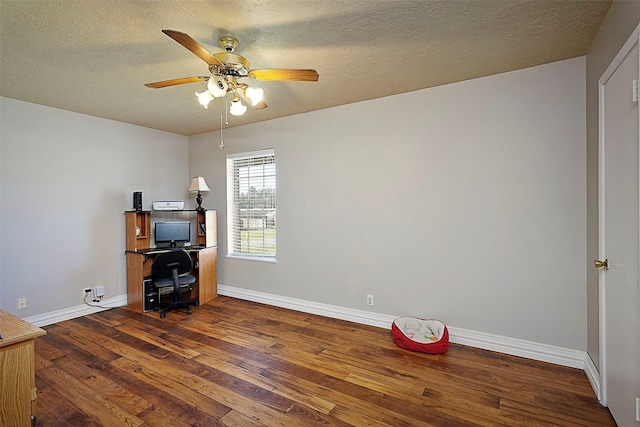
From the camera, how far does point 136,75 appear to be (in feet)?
8.76

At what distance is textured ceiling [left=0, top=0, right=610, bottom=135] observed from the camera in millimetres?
1795

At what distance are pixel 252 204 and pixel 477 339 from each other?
3.24 m

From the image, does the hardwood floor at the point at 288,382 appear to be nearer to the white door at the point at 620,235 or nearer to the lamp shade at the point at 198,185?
the white door at the point at 620,235

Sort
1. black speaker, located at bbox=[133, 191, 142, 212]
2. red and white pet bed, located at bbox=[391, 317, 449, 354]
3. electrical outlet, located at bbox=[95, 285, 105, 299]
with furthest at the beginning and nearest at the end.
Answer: black speaker, located at bbox=[133, 191, 142, 212] → electrical outlet, located at bbox=[95, 285, 105, 299] → red and white pet bed, located at bbox=[391, 317, 449, 354]

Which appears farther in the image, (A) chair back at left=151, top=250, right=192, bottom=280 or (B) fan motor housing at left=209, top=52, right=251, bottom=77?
(A) chair back at left=151, top=250, right=192, bottom=280

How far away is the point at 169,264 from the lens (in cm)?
381

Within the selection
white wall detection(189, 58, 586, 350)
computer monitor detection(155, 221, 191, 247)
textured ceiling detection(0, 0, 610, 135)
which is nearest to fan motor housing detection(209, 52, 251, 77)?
textured ceiling detection(0, 0, 610, 135)

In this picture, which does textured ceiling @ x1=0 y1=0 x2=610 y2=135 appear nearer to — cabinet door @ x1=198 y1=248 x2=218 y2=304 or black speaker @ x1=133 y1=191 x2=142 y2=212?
black speaker @ x1=133 y1=191 x2=142 y2=212

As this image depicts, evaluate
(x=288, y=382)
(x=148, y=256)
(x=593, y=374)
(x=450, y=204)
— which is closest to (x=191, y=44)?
(x=288, y=382)

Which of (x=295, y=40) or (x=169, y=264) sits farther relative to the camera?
(x=169, y=264)

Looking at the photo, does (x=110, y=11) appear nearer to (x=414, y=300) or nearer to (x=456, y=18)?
(x=456, y=18)

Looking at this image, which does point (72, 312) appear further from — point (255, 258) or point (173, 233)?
point (255, 258)

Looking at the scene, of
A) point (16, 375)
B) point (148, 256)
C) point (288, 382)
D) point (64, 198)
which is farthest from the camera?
point (148, 256)

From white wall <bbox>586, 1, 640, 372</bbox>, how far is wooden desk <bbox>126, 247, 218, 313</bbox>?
13.8 feet
